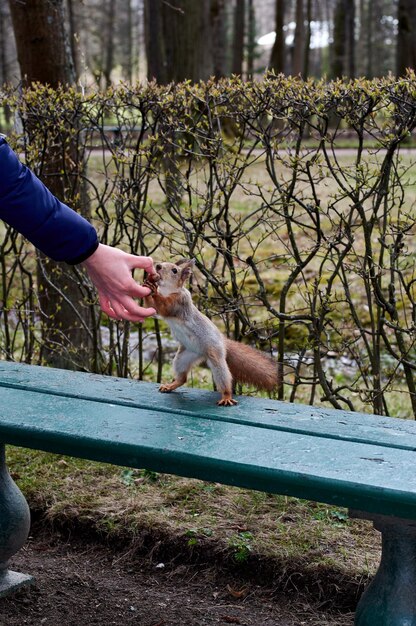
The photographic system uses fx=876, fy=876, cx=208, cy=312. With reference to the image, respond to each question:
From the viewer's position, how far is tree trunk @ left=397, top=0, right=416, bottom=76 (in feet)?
62.2

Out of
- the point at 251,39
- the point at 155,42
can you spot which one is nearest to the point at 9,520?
the point at 155,42

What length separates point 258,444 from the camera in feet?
8.64

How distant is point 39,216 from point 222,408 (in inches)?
40.3

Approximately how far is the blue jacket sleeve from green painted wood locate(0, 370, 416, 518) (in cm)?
60

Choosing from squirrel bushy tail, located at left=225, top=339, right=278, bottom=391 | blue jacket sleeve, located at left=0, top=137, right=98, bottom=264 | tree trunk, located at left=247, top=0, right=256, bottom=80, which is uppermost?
tree trunk, located at left=247, top=0, right=256, bottom=80

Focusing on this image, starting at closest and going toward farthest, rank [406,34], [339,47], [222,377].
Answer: [222,377] < [406,34] < [339,47]

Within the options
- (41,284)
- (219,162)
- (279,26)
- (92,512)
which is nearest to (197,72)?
(41,284)

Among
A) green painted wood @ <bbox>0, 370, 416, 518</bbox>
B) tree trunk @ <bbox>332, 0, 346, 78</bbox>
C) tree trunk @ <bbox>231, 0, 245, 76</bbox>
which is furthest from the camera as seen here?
tree trunk @ <bbox>332, 0, 346, 78</bbox>

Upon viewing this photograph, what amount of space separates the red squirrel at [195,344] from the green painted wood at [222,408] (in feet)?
0.32

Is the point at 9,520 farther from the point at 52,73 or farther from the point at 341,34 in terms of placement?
the point at 341,34

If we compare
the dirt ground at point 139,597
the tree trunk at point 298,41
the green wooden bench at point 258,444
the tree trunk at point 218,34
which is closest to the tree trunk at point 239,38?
the tree trunk at point 298,41

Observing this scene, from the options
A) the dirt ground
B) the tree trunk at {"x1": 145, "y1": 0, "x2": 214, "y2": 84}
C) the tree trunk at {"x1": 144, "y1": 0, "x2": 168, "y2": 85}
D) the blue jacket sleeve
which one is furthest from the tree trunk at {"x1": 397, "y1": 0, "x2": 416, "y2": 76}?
the blue jacket sleeve

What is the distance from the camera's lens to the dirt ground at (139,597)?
136 inches

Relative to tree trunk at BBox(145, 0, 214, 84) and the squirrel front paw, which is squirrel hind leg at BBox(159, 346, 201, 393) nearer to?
the squirrel front paw
